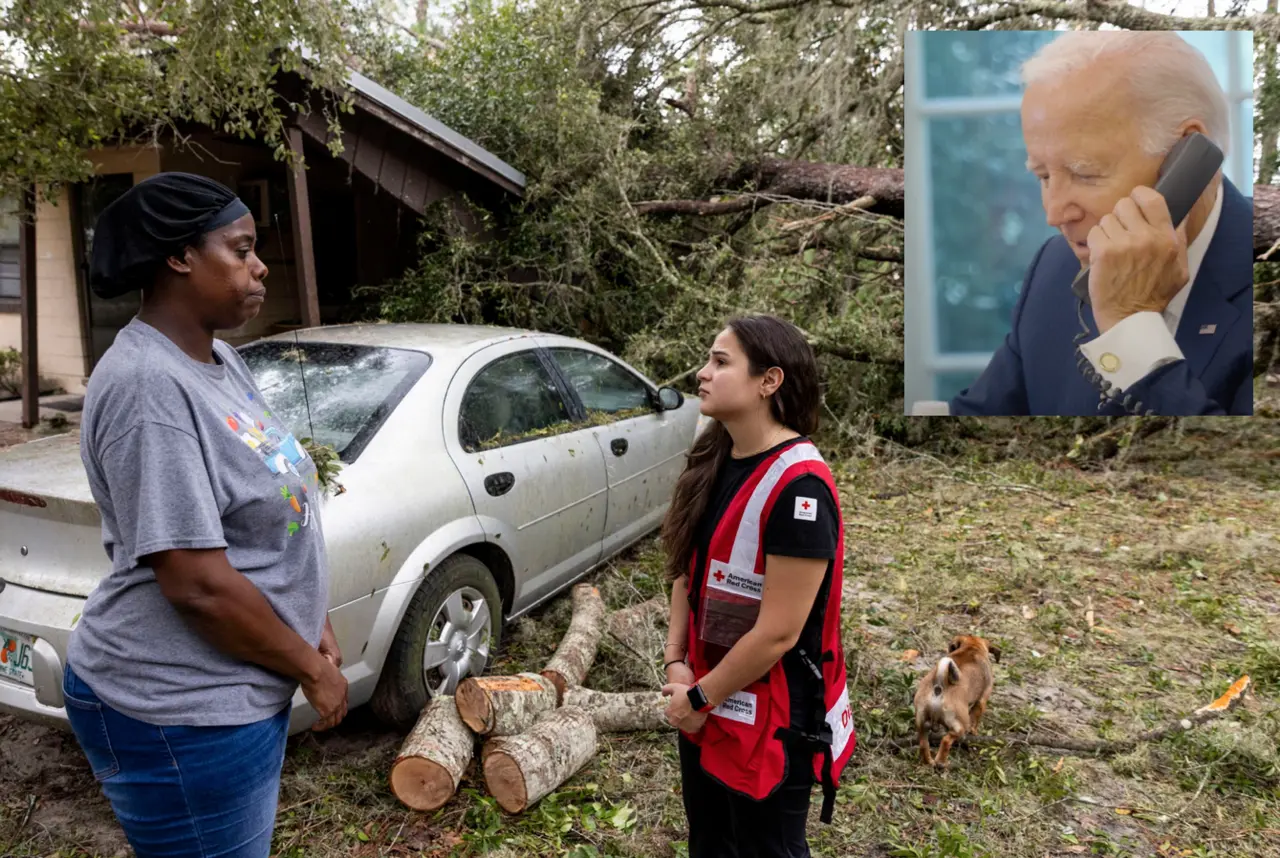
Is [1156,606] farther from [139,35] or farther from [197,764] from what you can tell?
[139,35]

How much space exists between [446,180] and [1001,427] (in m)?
6.07

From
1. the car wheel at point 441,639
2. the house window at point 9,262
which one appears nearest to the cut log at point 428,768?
the car wheel at point 441,639

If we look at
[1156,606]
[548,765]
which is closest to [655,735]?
[548,765]

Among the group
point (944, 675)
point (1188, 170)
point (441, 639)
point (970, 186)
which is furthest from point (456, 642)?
point (1188, 170)

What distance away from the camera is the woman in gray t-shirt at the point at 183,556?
4.67ft

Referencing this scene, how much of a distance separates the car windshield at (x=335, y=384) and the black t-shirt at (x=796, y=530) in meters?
1.76

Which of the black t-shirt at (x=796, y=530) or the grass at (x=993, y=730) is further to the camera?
the grass at (x=993, y=730)

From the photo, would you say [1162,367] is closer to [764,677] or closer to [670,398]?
[670,398]

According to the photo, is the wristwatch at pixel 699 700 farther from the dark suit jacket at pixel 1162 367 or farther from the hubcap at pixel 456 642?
the dark suit jacket at pixel 1162 367

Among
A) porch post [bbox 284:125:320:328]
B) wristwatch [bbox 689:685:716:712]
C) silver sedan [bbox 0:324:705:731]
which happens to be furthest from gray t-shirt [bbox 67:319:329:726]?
porch post [bbox 284:125:320:328]

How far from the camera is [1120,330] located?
7637mm

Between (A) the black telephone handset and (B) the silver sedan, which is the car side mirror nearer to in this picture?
(B) the silver sedan

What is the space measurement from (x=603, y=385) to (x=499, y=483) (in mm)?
1415

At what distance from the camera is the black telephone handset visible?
24.0 feet
